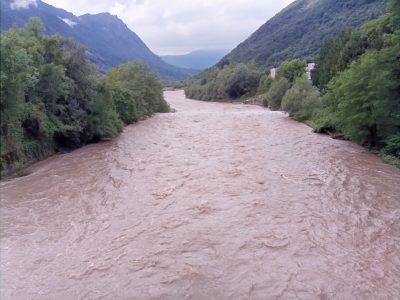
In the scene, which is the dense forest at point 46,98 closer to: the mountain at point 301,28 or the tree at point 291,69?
the tree at point 291,69

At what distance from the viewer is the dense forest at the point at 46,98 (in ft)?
42.8

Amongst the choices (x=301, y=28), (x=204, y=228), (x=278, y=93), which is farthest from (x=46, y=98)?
(x=301, y=28)

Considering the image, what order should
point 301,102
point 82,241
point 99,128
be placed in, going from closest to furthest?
point 82,241
point 99,128
point 301,102

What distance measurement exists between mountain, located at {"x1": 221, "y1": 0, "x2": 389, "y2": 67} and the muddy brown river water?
6443 cm

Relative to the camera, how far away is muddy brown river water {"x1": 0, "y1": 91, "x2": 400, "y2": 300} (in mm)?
7645

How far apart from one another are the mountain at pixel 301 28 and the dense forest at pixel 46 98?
205 ft

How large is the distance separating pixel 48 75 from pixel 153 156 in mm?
6426

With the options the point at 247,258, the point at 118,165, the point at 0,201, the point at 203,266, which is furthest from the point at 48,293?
the point at 118,165

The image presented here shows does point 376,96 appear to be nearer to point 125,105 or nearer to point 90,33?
point 125,105

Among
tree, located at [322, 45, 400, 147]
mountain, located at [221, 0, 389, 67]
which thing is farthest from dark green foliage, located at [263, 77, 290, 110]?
mountain, located at [221, 0, 389, 67]

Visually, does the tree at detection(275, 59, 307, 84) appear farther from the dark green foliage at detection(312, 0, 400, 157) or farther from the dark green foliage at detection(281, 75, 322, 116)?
the dark green foliage at detection(312, 0, 400, 157)

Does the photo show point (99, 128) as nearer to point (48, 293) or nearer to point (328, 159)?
point (328, 159)

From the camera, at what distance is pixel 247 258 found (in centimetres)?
851

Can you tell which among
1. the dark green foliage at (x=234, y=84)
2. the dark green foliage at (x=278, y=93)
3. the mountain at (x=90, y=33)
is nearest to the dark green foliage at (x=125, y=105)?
the dark green foliage at (x=278, y=93)
